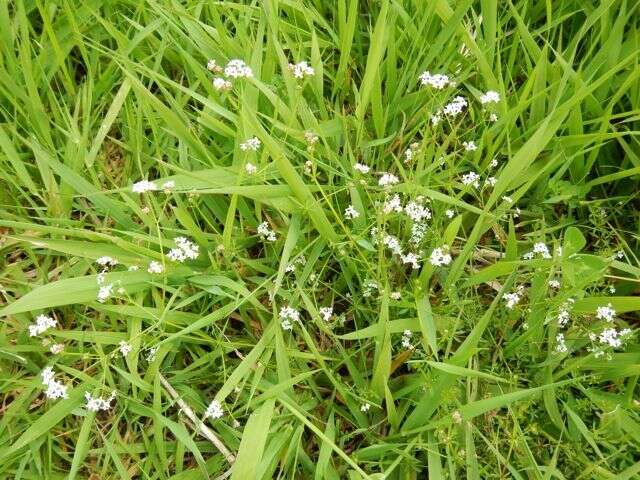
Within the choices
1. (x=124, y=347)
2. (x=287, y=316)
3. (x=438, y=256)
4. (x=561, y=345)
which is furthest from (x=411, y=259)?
(x=124, y=347)

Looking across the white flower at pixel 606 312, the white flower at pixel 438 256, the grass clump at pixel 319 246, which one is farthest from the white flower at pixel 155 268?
the white flower at pixel 606 312

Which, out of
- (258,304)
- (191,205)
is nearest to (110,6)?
(191,205)

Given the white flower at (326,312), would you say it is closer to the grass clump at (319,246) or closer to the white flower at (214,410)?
the grass clump at (319,246)

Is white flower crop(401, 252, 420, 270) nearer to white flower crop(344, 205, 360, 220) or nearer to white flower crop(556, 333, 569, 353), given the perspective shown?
white flower crop(344, 205, 360, 220)

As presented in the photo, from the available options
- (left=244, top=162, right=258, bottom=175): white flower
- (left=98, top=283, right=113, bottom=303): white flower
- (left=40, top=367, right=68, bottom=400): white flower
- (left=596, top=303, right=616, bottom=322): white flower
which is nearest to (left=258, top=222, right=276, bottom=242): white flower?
(left=244, top=162, right=258, bottom=175): white flower

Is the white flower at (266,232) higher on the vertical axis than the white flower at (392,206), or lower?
lower

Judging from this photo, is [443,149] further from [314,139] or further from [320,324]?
[320,324]
